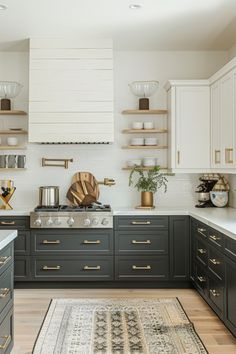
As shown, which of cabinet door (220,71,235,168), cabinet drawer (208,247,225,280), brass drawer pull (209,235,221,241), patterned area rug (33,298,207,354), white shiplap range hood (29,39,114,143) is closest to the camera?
patterned area rug (33,298,207,354)

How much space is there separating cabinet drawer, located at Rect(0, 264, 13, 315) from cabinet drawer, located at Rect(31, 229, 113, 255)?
174 centimetres

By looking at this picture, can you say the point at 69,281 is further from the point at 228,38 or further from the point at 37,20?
the point at 228,38

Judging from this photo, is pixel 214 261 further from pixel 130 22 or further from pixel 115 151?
pixel 130 22

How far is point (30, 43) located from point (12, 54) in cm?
49

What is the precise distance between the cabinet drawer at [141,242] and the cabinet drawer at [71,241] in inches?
4.1

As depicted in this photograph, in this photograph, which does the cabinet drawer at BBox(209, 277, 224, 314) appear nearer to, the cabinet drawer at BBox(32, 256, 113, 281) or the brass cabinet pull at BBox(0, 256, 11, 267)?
the cabinet drawer at BBox(32, 256, 113, 281)

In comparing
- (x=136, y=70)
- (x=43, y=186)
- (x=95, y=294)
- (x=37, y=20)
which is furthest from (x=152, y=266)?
(x=37, y=20)

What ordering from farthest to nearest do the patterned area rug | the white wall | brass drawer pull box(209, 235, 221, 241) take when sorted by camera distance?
the white wall < brass drawer pull box(209, 235, 221, 241) < the patterned area rug

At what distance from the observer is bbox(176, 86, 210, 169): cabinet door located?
494 cm

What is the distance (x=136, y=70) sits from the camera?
17.4ft

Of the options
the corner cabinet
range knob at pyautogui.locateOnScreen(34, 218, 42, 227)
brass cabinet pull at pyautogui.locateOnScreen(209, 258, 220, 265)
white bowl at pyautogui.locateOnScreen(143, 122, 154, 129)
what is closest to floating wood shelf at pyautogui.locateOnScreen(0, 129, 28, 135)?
range knob at pyautogui.locateOnScreen(34, 218, 42, 227)

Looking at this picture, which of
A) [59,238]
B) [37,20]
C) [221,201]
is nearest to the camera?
[37,20]

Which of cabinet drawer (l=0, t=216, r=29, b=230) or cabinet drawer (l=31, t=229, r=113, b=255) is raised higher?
cabinet drawer (l=0, t=216, r=29, b=230)

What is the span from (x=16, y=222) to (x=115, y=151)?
1430mm
